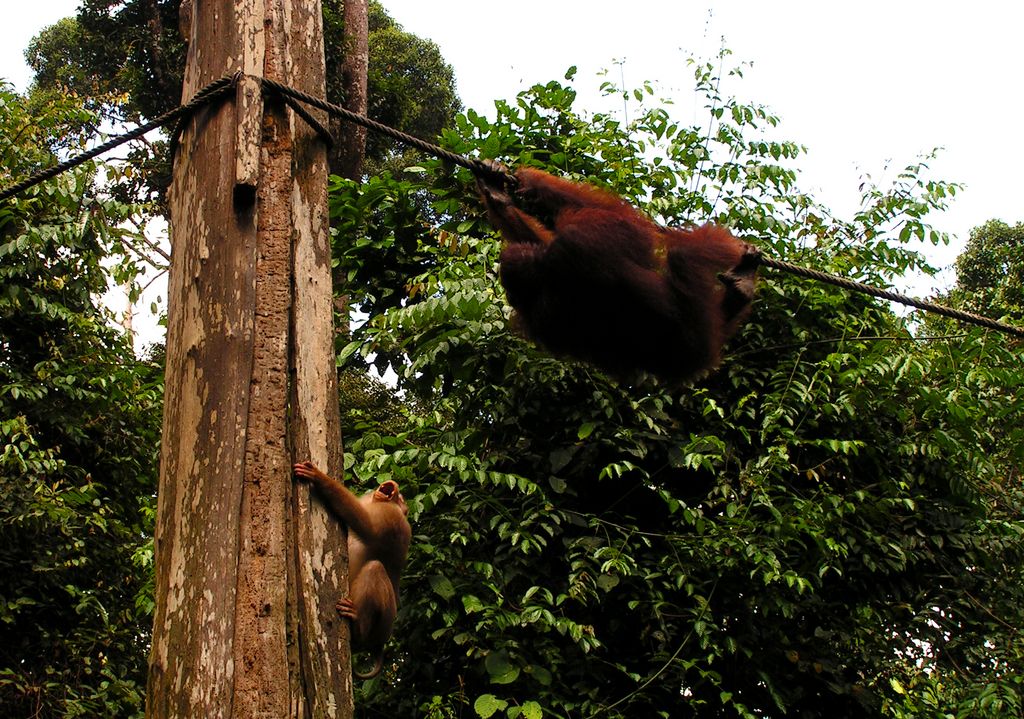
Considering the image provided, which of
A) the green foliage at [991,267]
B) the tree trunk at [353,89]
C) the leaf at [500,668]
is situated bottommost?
the leaf at [500,668]

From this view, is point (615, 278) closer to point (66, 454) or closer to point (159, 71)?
point (66, 454)

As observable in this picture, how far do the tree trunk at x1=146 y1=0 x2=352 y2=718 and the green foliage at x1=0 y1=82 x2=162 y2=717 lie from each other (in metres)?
3.23

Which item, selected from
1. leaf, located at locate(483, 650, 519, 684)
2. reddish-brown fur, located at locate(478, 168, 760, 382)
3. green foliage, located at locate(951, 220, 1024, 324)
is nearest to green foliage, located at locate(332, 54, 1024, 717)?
leaf, located at locate(483, 650, 519, 684)

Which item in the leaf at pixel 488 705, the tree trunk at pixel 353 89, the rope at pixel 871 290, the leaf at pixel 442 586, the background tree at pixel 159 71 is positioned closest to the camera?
the rope at pixel 871 290

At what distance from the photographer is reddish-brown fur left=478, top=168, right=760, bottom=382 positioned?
350cm

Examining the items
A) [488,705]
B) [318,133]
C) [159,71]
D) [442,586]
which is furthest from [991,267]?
[318,133]

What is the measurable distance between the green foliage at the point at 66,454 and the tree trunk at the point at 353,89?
5222 millimetres

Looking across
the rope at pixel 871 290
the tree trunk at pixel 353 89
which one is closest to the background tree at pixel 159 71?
the tree trunk at pixel 353 89

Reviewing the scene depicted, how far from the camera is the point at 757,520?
4746 mm

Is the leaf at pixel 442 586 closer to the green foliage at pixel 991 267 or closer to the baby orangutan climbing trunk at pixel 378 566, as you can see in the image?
the baby orangutan climbing trunk at pixel 378 566

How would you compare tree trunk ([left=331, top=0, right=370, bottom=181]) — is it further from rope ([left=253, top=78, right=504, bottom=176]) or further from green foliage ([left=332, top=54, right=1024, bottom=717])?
rope ([left=253, top=78, right=504, bottom=176])

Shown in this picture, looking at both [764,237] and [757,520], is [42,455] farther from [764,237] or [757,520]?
[764,237]

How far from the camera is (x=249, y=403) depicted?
87.7 inches

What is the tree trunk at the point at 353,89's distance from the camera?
11.6 meters
